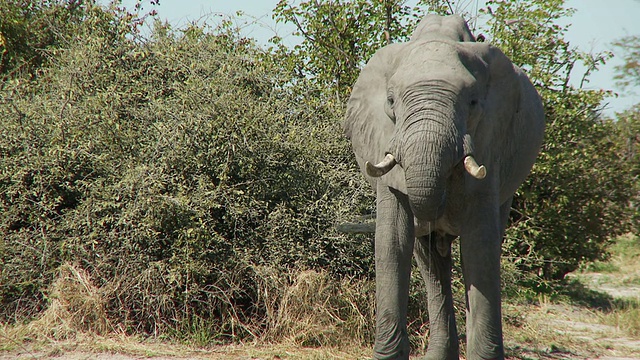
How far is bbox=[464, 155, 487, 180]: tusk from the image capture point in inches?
160

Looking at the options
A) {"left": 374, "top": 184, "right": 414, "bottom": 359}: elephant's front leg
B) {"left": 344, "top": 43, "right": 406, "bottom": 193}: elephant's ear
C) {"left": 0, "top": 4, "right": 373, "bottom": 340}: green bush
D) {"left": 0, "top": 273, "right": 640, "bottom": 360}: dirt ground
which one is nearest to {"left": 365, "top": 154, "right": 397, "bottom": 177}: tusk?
{"left": 344, "top": 43, "right": 406, "bottom": 193}: elephant's ear

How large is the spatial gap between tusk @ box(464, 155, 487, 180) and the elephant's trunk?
7 cm

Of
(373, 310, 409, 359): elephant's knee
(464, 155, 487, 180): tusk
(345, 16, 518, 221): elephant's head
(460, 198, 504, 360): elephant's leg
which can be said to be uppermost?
(345, 16, 518, 221): elephant's head

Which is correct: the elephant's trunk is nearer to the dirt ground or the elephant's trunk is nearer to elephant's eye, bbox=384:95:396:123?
elephant's eye, bbox=384:95:396:123

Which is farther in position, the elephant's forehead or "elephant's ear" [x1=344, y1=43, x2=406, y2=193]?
"elephant's ear" [x1=344, y1=43, x2=406, y2=193]

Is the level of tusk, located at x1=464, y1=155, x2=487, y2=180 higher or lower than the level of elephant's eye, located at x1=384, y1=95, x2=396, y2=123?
lower

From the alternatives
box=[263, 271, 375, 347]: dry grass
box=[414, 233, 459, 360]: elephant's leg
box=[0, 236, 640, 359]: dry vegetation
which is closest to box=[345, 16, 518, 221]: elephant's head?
box=[414, 233, 459, 360]: elephant's leg

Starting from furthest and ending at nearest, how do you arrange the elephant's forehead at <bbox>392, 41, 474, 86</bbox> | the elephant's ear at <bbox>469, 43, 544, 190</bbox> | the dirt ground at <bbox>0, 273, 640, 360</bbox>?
the dirt ground at <bbox>0, 273, 640, 360</bbox>
the elephant's ear at <bbox>469, 43, 544, 190</bbox>
the elephant's forehead at <bbox>392, 41, 474, 86</bbox>

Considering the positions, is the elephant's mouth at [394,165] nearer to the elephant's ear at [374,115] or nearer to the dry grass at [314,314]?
the elephant's ear at [374,115]

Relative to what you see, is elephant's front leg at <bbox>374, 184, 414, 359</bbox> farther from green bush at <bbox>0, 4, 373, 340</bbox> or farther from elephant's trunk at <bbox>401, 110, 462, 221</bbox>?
green bush at <bbox>0, 4, 373, 340</bbox>

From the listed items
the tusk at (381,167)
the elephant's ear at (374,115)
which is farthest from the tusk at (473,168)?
the elephant's ear at (374,115)

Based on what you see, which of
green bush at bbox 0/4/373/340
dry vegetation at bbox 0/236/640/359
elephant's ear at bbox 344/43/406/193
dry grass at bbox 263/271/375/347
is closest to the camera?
elephant's ear at bbox 344/43/406/193

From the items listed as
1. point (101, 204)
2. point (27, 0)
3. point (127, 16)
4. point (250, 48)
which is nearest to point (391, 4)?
point (250, 48)

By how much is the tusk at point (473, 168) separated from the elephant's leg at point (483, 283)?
0.62 metres
